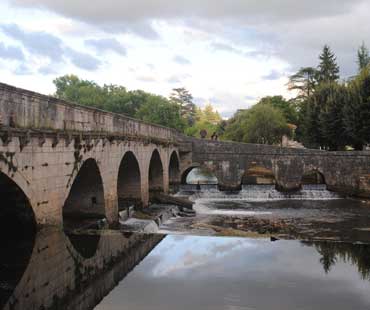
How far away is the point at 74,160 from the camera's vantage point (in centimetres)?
1373

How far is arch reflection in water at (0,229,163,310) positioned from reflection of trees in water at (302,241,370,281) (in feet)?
13.8

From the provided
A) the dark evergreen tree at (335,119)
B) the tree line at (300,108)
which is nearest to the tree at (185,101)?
the tree line at (300,108)

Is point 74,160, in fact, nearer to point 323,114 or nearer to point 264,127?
point 323,114

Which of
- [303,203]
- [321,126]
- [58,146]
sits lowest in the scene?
[303,203]

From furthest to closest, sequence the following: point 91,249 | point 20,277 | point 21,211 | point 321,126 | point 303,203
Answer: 1. point 321,126
2. point 303,203
3. point 21,211
4. point 91,249
5. point 20,277

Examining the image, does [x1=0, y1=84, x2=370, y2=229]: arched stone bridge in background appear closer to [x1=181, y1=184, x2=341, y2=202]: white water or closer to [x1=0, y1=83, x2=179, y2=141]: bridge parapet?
[x1=0, y1=83, x2=179, y2=141]: bridge parapet

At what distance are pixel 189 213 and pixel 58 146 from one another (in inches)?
509

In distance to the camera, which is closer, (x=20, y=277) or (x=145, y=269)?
(x=20, y=277)

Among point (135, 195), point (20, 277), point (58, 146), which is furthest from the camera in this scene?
point (135, 195)

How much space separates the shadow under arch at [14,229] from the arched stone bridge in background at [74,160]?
0.04 metres

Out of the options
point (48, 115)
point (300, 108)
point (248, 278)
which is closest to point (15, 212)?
point (48, 115)

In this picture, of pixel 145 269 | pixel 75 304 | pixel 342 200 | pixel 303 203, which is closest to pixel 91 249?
pixel 145 269

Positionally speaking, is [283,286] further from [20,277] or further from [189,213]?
Result: [189,213]

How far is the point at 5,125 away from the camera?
32.1 ft
